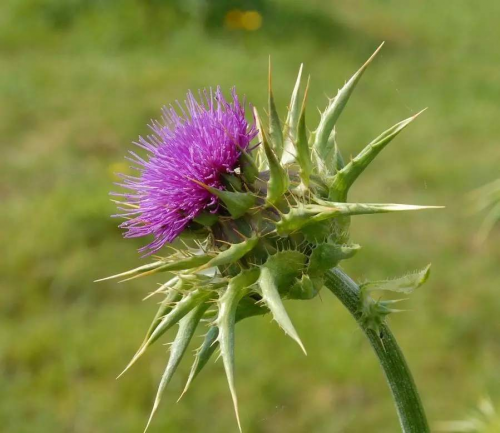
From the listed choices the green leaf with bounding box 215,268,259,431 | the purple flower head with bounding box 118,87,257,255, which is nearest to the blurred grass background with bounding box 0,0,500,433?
the green leaf with bounding box 215,268,259,431

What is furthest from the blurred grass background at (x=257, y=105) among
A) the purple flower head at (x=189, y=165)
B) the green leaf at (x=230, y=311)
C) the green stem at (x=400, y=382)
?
the purple flower head at (x=189, y=165)

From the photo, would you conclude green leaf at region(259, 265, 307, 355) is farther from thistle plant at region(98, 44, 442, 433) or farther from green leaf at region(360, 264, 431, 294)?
green leaf at region(360, 264, 431, 294)

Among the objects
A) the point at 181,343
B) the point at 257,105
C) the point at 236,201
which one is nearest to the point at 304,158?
the point at 236,201

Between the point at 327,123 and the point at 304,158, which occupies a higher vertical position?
the point at 327,123

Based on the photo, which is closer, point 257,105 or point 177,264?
point 177,264

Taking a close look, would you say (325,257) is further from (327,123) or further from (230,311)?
(327,123)

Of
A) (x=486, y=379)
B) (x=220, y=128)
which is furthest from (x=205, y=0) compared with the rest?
(x=220, y=128)
